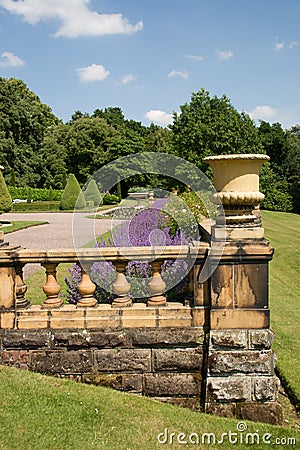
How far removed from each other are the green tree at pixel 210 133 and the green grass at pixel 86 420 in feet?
101

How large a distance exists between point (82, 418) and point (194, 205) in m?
5.63

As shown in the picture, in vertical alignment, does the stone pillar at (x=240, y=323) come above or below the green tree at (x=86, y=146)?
below

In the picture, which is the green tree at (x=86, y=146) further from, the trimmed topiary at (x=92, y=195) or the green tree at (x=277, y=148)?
the green tree at (x=277, y=148)

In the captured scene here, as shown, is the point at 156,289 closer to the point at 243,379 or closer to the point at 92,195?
the point at 243,379

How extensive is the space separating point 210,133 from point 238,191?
107 feet

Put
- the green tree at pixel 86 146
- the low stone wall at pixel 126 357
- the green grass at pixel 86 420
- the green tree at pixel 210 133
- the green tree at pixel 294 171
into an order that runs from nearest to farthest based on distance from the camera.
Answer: the green grass at pixel 86 420 < the low stone wall at pixel 126 357 < the green tree at pixel 210 133 < the green tree at pixel 294 171 < the green tree at pixel 86 146

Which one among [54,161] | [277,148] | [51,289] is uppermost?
[277,148]

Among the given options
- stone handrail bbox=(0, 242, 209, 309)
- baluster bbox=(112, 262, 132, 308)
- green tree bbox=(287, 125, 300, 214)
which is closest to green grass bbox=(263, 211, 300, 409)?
stone handrail bbox=(0, 242, 209, 309)

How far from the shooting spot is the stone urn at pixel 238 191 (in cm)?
342

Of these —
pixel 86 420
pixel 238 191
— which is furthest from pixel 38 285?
pixel 238 191

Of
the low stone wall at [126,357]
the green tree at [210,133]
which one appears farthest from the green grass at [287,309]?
the green tree at [210,133]

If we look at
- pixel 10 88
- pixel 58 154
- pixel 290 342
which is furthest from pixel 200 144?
pixel 290 342

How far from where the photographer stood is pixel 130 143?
4622 cm

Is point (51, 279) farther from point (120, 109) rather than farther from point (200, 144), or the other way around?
point (120, 109)
